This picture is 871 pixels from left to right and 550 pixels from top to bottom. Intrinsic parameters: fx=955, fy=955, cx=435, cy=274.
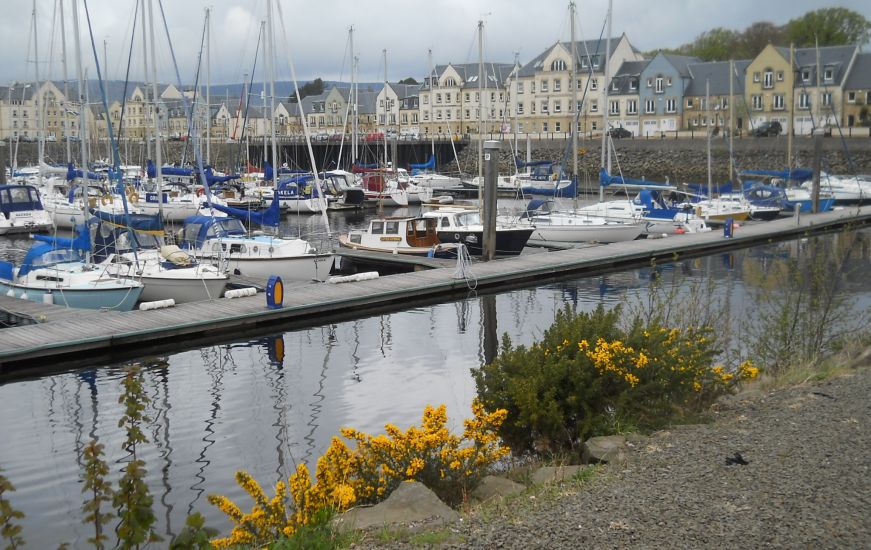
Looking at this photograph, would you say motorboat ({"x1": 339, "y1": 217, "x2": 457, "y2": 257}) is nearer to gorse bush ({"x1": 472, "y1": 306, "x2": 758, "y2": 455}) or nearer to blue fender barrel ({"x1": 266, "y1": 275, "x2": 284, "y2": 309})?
blue fender barrel ({"x1": 266, "y1": 275, "x2": 284, "y2": 309})

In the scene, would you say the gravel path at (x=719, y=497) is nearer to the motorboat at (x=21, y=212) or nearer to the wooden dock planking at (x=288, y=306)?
the wooden dock planking at (x=288, y=306)

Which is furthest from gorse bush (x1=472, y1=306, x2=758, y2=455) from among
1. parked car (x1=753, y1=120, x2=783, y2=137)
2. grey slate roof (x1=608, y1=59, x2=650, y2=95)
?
grey slate roof (x1=608, y1=59, x2=650, y2=95)

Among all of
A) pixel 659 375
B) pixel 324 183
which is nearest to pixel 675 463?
pixel 659 375

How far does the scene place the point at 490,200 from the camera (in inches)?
1187

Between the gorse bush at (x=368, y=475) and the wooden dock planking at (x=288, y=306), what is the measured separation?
35.3 feet

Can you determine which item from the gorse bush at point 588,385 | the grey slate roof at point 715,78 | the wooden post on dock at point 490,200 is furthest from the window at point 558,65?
the gorse bush at point 588,385

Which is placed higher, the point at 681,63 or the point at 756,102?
the point at 681,63

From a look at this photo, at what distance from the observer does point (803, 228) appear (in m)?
41.9

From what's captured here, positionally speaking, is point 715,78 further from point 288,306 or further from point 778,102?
point 288,306

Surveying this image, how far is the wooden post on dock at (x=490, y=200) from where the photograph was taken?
1187 inches

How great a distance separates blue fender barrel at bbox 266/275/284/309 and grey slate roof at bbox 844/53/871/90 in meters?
78.5

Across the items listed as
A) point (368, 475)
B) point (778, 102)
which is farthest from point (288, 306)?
point (778, 102)

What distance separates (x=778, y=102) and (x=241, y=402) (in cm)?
8527

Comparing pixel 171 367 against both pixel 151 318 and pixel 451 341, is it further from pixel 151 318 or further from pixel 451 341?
pixel 451 341
